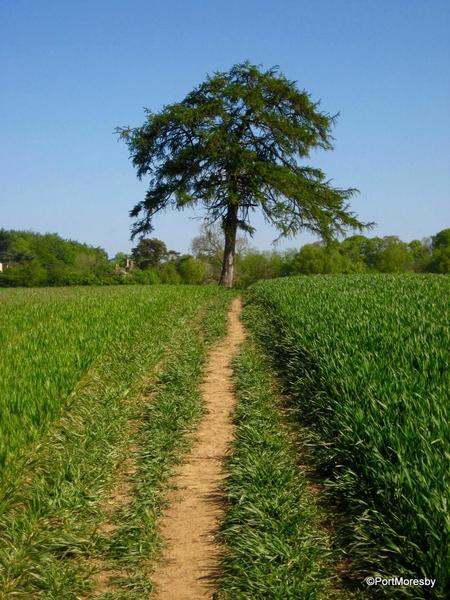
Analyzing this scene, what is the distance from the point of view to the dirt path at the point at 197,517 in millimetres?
3787

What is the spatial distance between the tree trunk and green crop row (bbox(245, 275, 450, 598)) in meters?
24.6

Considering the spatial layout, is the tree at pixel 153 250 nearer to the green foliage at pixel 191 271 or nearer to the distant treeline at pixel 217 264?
the distant treeline at pixel 217 264

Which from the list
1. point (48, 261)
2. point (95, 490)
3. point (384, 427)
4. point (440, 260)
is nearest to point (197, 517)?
point (95, 490)

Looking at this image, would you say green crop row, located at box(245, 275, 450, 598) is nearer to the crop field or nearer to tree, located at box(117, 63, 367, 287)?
the crop field

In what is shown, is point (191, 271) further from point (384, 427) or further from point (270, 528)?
point (270, 528)

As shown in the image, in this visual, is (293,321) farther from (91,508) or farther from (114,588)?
(114,588)

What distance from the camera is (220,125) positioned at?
105ft

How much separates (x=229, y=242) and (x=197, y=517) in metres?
31.3

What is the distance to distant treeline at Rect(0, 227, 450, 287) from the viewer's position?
48750 mm

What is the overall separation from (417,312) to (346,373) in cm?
573

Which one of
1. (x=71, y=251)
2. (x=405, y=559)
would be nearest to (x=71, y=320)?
(x=405, y=559)

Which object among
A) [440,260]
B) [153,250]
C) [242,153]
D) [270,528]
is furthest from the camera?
[153,250]

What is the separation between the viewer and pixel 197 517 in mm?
4707

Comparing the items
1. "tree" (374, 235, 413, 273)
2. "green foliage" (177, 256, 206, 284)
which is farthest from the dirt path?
"tree" (374, 235, 413, 273)
